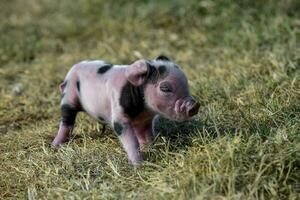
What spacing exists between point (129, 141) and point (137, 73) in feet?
1.48

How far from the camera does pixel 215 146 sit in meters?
4.07

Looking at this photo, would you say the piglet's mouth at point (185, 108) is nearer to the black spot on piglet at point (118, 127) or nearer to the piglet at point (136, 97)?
the piglet at point (136, 97)

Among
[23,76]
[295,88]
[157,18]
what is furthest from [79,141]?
[157,18]

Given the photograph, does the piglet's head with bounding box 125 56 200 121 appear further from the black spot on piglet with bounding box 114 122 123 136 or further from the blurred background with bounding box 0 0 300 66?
the blurred background with bounding box 0 0 300 66

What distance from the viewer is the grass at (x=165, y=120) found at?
12.9ft

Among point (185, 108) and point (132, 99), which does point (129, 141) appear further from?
point (185, 108)

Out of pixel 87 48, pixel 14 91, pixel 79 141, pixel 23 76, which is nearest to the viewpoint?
pixel 79 141

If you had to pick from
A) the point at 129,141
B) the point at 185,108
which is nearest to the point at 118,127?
the point at 129,141

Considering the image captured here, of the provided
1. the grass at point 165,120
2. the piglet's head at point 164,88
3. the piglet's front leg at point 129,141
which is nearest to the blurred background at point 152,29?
the grass at point 165,120

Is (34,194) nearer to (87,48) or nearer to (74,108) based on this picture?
(74,108)

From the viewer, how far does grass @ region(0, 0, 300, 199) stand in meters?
3.93

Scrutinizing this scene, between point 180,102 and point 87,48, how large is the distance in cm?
463

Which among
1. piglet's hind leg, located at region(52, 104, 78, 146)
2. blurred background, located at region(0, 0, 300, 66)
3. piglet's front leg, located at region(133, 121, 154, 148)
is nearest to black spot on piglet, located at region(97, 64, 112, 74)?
piglet's hind leg, located at region(52, 104, 78, 146)

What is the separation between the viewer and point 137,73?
4445 mm
